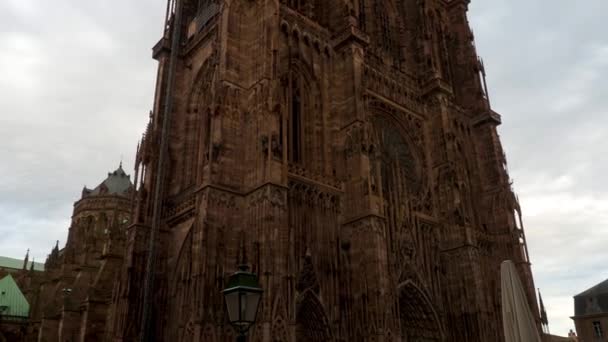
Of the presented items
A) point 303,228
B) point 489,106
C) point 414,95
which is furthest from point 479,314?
point 489,106

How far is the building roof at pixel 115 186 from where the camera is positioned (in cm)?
5903

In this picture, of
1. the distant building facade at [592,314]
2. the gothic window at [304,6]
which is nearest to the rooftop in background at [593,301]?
the distant building facade at [592,314]

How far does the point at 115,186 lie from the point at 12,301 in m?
17.2

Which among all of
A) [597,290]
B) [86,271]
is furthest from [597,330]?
[86,271]

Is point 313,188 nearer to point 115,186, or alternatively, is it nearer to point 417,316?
point 417,316

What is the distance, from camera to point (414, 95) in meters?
31.6

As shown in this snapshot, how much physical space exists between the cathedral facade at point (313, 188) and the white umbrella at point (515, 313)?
951 cm

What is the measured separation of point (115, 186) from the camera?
61.4 meters

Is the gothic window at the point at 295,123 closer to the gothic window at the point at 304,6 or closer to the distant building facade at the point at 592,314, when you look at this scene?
the gothic window at the point at 304,6

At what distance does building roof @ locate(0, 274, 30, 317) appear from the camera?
1898 inches

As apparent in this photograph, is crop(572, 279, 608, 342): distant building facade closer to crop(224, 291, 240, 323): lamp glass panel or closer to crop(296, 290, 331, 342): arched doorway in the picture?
crop(296, 290, 331, 342): arched doorway

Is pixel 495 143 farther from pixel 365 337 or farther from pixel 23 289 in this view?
pixel 23 289

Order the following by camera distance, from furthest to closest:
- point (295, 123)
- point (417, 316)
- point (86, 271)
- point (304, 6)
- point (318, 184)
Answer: point (86, 271) < point (304, 6) < point (417, 316) < point (295, 123) < point (318, 184)

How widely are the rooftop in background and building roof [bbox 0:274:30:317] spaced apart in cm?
5175
